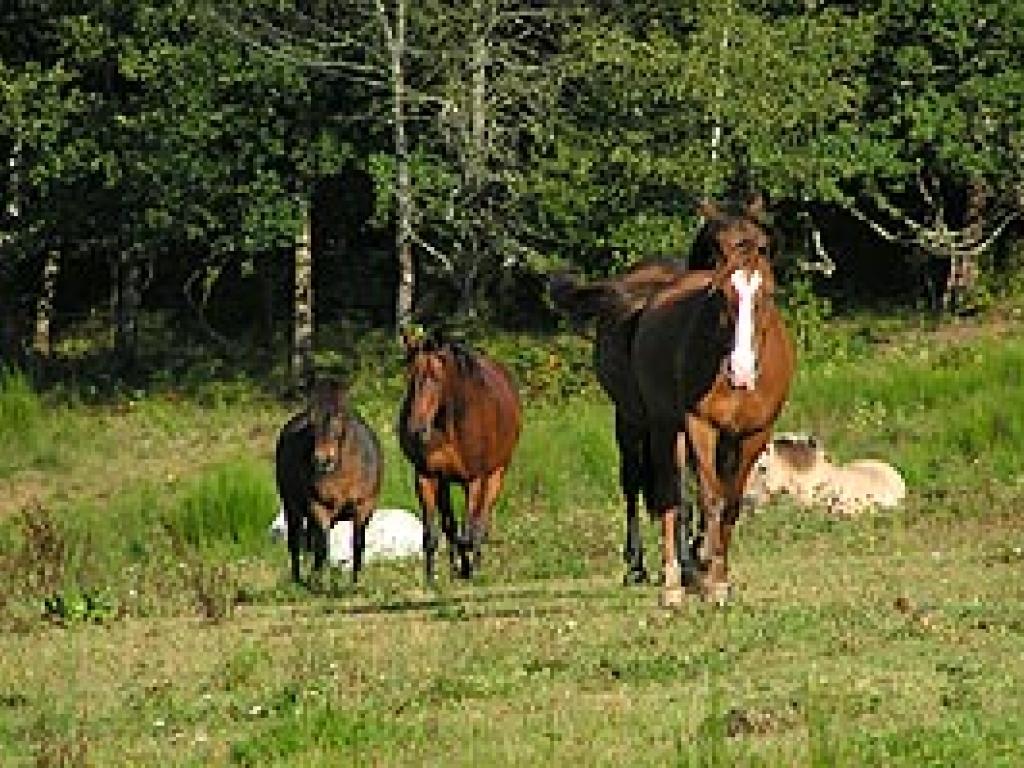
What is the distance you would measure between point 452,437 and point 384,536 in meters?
4.64

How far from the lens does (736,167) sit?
107 ft

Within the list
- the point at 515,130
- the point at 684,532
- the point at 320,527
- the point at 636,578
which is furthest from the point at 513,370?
the point at 684,532

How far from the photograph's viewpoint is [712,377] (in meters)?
11.9

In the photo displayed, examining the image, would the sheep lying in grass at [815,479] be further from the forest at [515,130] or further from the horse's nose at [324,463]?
the forest at [515,130]

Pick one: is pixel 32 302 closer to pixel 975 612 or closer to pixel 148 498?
pixel 148 498

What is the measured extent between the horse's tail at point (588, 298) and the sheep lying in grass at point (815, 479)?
697cm

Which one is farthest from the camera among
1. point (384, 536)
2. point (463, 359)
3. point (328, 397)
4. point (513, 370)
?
point (513, 370)

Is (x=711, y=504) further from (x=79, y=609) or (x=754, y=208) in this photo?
(x=79, y=609)

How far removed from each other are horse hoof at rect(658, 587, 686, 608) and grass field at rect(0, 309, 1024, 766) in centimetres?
19

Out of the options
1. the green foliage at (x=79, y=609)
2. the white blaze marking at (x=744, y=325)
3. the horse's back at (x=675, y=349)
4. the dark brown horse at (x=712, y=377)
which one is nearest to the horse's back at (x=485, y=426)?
the green foliage at (x=79, y=609)

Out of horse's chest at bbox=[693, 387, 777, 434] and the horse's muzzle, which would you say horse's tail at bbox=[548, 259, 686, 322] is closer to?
horse's chest at bbox=[693, 387, 777, 434]

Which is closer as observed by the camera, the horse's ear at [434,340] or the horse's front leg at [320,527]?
the horse's ear at [434,340]

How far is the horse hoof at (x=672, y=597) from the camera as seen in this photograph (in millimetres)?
12300

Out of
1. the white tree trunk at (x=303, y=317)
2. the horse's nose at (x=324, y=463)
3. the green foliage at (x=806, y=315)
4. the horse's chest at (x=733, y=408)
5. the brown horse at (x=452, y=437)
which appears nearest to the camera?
the horse's chest at (x=733, y=408)
